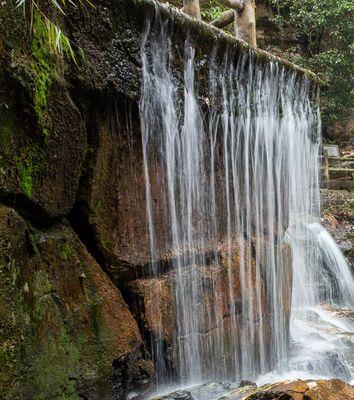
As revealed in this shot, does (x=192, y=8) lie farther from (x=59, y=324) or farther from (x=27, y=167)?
(x=59, y=324)

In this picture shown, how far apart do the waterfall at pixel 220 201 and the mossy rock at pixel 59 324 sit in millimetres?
695

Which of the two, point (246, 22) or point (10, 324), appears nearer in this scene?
point (10, 324)

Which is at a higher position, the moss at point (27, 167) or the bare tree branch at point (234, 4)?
the bare tree branch at point (234, 4)

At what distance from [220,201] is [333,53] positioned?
1376 cm

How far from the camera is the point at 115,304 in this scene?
4426mm

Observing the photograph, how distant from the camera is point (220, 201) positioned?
6.12m

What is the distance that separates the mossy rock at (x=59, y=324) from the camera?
3340mm

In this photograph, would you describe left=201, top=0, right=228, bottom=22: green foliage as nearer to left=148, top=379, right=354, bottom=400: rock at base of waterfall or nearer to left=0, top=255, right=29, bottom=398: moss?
left=148, top=379, right=354, bottom=400: rock at base of waterfall

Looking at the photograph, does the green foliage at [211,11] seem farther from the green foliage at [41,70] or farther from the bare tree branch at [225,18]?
the green foliage at [41,70]

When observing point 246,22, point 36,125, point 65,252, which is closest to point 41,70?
point 36,125

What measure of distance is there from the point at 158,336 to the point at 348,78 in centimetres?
1555

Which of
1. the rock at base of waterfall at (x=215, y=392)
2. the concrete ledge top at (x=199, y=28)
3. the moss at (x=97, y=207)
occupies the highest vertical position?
the concrete ledge top at (x=199, y=28)

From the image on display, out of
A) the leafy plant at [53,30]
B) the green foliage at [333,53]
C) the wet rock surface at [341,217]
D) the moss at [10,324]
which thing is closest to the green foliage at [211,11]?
the green foliage at [333,53]

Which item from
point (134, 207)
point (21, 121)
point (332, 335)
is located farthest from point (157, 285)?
point (332, 335)
